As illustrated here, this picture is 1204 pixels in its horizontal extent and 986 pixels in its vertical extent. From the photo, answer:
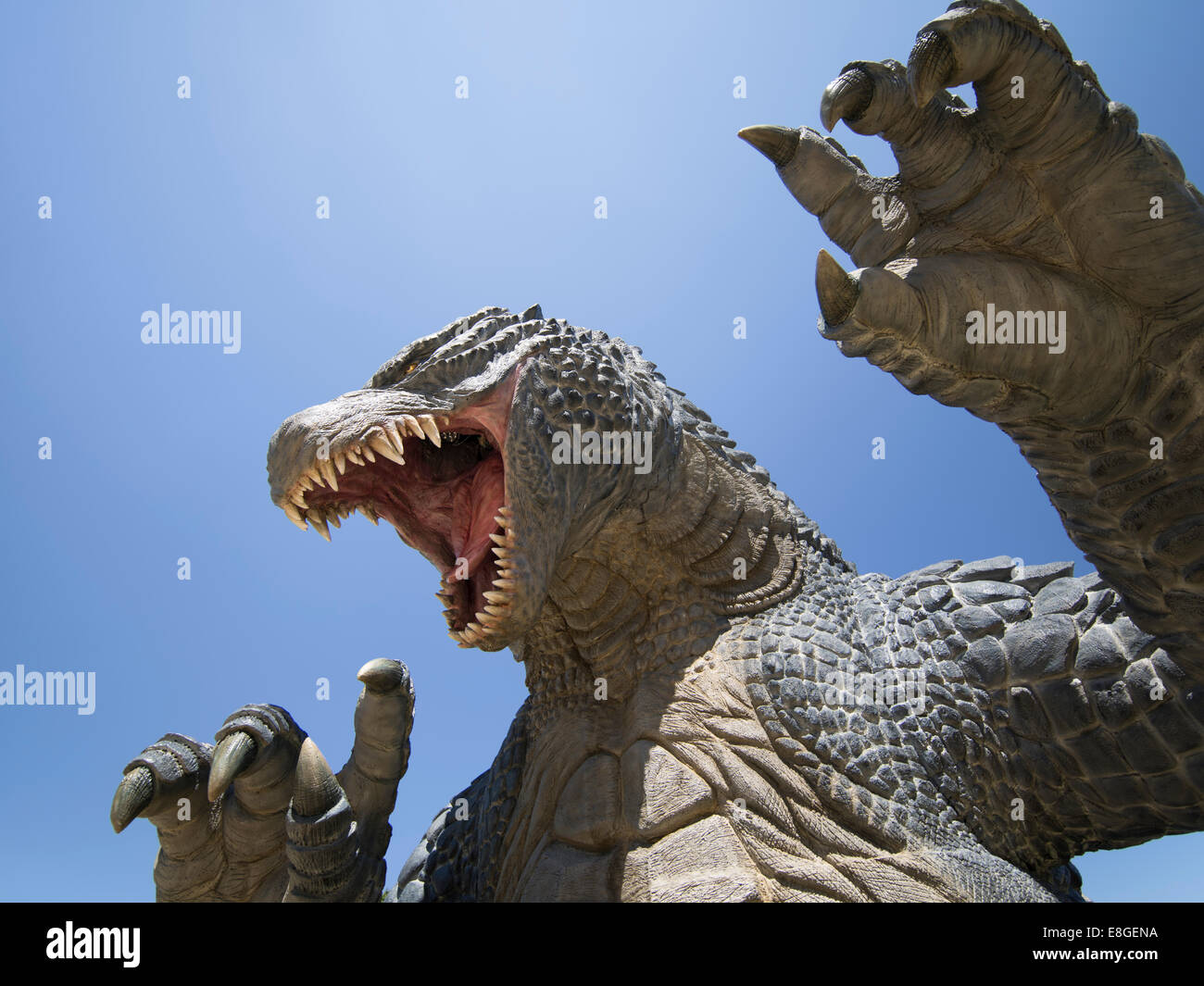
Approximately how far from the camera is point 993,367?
2115 mm

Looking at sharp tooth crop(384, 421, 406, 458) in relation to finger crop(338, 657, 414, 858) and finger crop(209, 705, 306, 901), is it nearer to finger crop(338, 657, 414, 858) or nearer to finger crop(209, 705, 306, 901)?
finger crop(338, 657, 414, 858)

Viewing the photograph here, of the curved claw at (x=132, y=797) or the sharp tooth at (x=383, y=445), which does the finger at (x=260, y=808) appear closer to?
the curved claw at (x=132, y=797)

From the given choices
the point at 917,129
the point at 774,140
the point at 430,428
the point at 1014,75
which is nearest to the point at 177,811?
the point at 430,428

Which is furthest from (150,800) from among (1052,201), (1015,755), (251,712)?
(1052,201)

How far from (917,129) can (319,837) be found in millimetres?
2744

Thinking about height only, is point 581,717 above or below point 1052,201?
below

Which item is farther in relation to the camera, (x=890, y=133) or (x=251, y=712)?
(x=251, y=712)

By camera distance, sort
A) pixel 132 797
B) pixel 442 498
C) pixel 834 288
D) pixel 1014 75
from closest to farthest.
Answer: pixel 834 288
pixel 1014 75
pixel 132 797
pixel 442 498

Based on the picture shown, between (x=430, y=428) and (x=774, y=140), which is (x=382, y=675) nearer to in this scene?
(x=430, y=428)

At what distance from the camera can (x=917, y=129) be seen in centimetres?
217

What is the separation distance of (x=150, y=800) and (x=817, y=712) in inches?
84.3

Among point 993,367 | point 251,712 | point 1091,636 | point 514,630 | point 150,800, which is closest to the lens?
point 993,367

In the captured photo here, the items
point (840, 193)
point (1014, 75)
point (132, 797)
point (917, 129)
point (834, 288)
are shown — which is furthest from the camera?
point (132, 797)

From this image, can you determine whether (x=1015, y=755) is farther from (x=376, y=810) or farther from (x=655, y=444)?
(x=376, y=810)
